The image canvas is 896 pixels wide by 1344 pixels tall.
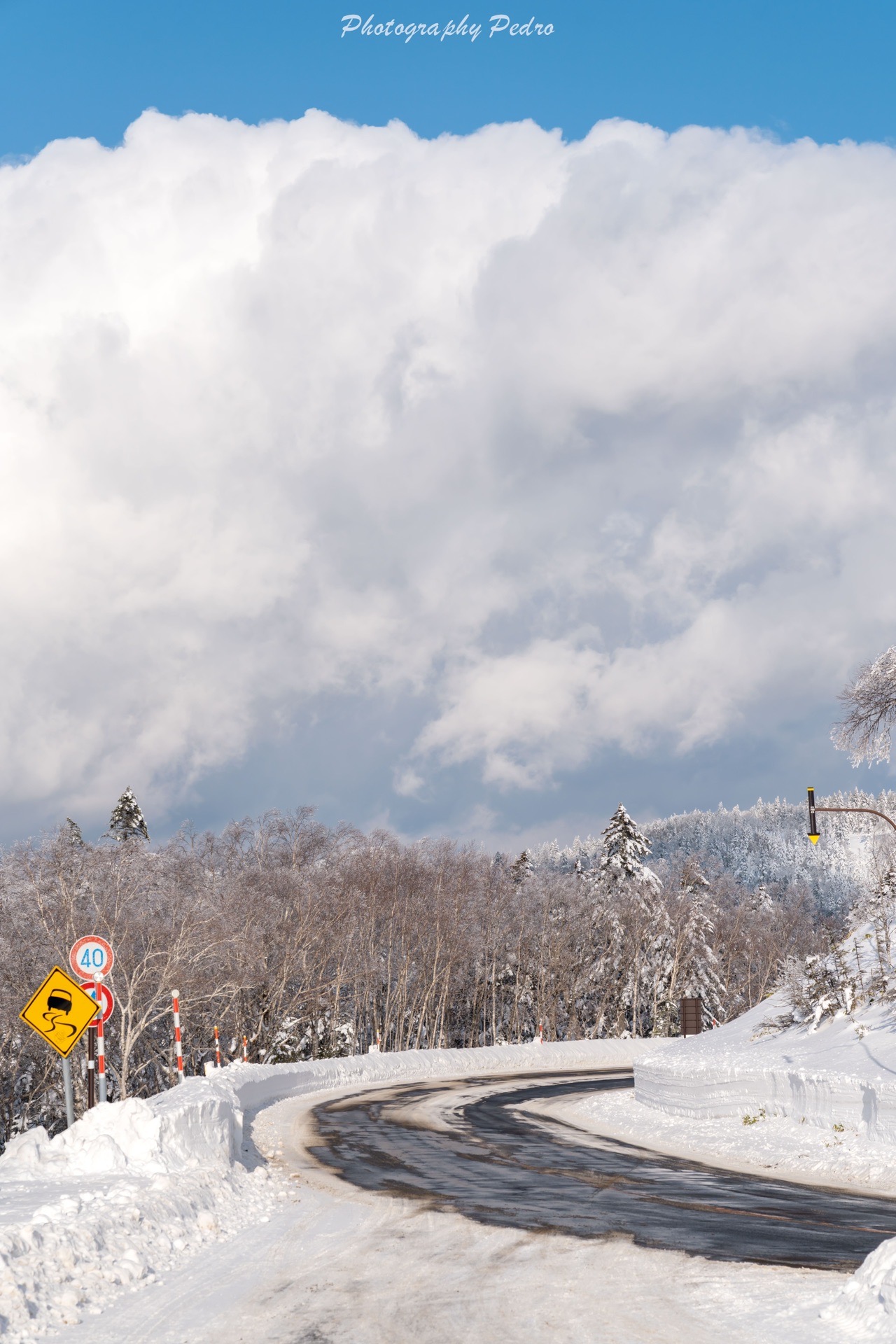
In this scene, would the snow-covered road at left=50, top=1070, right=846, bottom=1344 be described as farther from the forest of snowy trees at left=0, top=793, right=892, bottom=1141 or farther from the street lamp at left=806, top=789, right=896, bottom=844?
the forest of snowy trees at left=0, top=793, right=892, bottom=1141

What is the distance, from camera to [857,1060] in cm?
1773

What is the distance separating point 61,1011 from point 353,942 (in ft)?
167

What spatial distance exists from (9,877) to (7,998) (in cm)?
577

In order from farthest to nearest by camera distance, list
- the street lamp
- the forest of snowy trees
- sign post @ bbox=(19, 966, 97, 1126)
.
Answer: the forest of snowy trees → the street lamp → sign post @ bbox=(19, 966, 97, 1126)

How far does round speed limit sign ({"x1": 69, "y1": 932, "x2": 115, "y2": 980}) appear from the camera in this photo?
48.3 feet

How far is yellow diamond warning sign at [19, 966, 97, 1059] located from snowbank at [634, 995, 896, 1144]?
10669 millimetres

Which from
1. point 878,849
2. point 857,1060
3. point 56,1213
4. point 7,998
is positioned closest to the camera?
point 56,1213

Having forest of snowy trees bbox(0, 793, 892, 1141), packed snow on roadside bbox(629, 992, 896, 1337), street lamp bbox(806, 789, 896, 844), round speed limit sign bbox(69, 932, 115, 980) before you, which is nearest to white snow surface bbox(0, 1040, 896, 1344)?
round speed limit sign bbox(69, 932, 115, 980)

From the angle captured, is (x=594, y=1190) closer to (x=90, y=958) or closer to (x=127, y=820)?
(x=90, y=958)

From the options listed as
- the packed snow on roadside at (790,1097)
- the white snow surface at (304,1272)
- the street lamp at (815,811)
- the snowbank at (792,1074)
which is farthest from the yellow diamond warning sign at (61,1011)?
the street lamp at (815,811)

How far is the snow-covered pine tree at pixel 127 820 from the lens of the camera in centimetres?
7494

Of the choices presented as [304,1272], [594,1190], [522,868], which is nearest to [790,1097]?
[594,1190]

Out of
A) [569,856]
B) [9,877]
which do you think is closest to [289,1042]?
[9,877]

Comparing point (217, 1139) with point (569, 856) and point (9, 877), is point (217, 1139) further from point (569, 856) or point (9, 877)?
point (569, 856)
